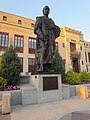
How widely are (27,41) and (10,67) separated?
16.1m

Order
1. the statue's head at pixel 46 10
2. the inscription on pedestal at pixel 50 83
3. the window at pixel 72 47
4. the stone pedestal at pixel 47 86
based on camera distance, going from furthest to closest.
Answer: the window at pixel 72 47 < the statue's head at pixel 46 10 < the inscription on pedestal at pixel 50 83 < the stone pedestal at pixel 47 86

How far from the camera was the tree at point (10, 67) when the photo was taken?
11.5 metres

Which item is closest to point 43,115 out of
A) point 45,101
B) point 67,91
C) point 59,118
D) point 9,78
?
point 59,118

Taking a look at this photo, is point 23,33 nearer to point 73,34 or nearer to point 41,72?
point 73,34

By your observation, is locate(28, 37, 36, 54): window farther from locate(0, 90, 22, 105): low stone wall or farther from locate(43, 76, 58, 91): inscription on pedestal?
locate(0, 90, 22, 105): low stone wall

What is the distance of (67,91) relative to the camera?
8.80 m

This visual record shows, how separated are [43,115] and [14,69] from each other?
7.19m

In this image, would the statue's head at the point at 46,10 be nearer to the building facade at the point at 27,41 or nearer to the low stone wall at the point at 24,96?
the low stone wall at the point at 24,96

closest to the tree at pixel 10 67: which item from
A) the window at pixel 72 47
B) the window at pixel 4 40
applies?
the window at pixel 4 40

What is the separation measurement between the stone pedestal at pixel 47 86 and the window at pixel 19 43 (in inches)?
731

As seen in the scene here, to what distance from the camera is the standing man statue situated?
8328 mm

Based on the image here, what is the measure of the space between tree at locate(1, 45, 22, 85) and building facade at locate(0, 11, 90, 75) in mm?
8557

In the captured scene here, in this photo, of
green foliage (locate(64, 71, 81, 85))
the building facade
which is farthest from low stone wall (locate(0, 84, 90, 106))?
→ the building facade

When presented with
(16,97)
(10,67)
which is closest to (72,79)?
(10,67)
